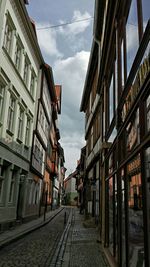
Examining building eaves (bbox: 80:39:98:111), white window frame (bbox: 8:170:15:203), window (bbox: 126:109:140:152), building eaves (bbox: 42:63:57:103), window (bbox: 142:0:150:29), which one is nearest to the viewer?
window (bbox: 142:0:150:29)

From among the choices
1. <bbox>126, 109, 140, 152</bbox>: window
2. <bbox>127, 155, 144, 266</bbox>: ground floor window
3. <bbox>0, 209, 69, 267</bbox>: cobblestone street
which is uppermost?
<bbox>126, 109, 140, 152</bbox>: window

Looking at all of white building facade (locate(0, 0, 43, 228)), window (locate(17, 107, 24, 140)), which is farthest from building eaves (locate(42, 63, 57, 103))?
window (locate(17, 107, 24, 140))

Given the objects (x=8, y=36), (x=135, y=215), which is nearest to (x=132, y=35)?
(x=135, y=215)

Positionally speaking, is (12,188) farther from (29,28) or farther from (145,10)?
(145,10)

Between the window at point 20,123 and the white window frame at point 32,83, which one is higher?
the white window frame at point 32,83

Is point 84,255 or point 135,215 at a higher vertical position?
point 135,215

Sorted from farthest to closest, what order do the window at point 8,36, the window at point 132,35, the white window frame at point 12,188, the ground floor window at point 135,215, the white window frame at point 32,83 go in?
the white window frame at point 32,83 < the white window frame at point 12,188 < the window at point 8,36 < the window at point 132,35 < the ground floor window at point 135,215

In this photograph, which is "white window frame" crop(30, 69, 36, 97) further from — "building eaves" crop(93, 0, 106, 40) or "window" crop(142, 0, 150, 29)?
"window" crop(142, 0, 150, 29)

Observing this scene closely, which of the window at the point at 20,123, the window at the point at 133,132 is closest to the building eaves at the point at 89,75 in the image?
the window at the point at 20,123

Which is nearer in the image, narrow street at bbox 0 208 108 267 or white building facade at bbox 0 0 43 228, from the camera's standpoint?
narrow street at bbox 0 208 108 267

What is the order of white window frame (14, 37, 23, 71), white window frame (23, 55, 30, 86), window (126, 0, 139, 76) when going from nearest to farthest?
window (126, 0, 139, 76) < white window frame (14, 37, 23, 71) < white window frame (23, 55, 30, 86)

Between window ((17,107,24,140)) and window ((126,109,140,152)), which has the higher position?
window ((17,107,24,140))

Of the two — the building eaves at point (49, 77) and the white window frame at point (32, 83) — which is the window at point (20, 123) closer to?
the white window frame at point (32, 83)

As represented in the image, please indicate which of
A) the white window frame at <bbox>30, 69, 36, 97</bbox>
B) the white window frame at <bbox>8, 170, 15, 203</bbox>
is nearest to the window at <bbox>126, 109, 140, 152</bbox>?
A: the white window frame at <bbox>8, 170, 15, 203</bbox>
